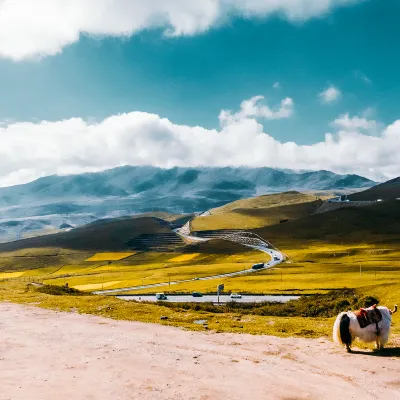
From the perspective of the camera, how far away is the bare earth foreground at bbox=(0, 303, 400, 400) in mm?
16750

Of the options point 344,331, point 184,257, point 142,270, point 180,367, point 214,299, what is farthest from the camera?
point 184,257

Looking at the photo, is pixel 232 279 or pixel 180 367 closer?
pixel 180 367

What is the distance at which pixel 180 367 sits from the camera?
2020 cm

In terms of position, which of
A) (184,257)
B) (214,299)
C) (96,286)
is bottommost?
(214,299)

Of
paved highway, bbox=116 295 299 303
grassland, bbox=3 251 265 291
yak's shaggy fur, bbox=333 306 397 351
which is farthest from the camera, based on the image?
grassland, bbox=3 251 265 291

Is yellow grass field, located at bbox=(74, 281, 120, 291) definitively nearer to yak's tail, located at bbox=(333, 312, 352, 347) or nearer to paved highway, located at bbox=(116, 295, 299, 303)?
paved highway, located at bbox=(116, 295, 299, 303)

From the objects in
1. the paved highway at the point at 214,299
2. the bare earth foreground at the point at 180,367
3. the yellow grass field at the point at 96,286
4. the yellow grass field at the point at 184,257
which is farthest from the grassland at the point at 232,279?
the paved highway at the point at 214,299

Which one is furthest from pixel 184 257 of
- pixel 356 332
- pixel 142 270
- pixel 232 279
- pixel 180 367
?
pixel 180 367

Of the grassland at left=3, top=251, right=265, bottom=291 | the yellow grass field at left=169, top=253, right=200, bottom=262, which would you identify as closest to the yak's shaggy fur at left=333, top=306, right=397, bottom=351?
the grassland at left=3, top=251, right=265, bottom=291

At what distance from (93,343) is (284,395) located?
14173 millimetres

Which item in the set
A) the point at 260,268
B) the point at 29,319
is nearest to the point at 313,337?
the point at 29,319

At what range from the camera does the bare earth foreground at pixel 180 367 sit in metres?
16.8

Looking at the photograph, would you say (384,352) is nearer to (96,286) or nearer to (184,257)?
(96,286)

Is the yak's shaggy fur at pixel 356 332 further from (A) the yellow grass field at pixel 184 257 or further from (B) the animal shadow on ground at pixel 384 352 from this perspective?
(A) the yellow grass field at pixel 184 257
